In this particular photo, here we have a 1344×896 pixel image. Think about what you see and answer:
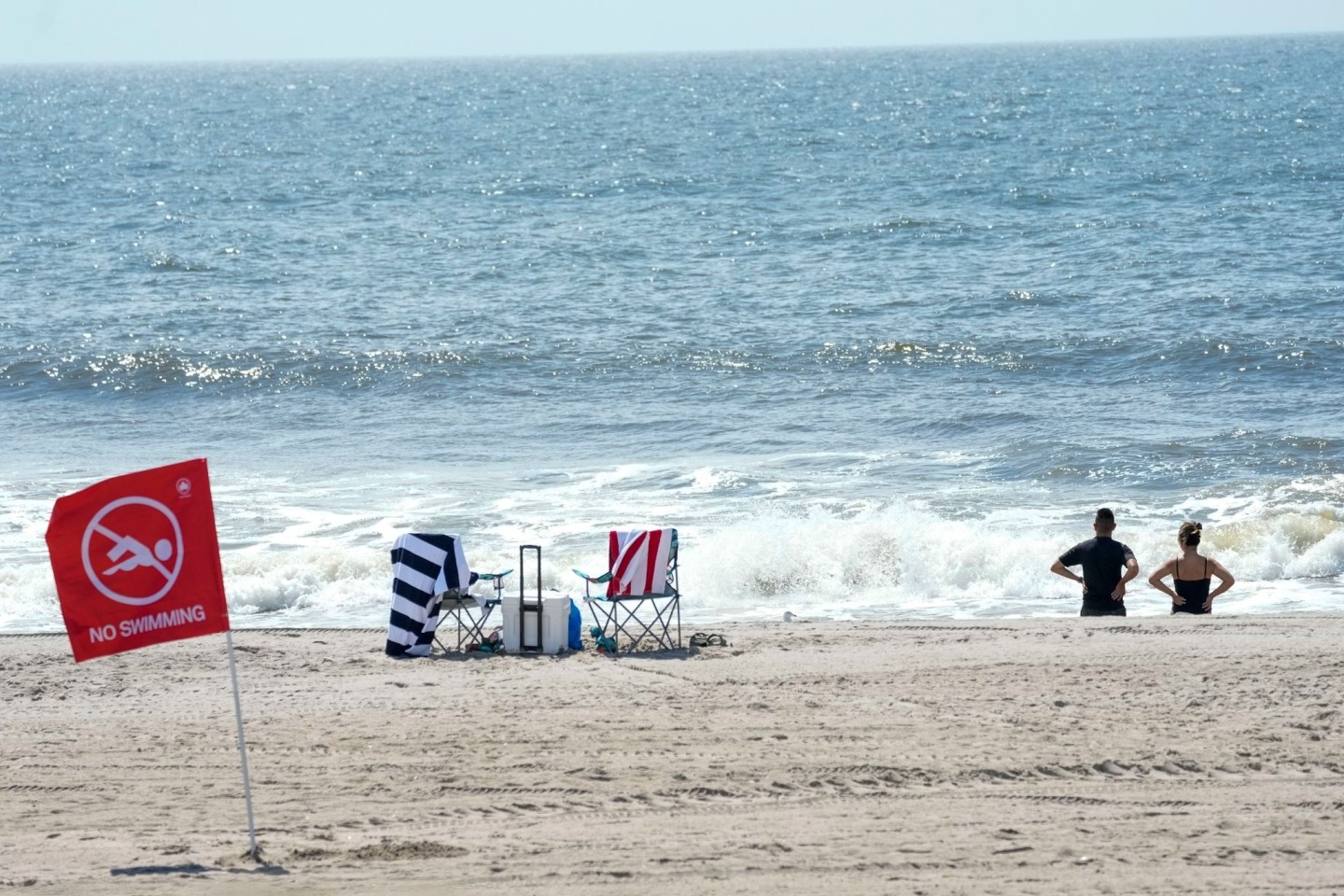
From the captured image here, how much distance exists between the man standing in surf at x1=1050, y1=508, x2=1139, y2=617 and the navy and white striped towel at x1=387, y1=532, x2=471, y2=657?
411 cm

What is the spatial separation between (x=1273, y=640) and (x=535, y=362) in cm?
1378

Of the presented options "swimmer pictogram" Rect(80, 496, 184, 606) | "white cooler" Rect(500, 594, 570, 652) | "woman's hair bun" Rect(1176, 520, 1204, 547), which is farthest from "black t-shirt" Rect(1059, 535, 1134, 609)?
"swimmer pictogram" Rect(80, 496, 184, 606)

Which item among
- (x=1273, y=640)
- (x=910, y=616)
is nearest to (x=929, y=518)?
(x=910, y=616)

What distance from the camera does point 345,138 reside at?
205ft

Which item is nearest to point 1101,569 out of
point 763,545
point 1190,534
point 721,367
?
point 1190,534

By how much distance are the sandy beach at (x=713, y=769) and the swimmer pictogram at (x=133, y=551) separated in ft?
3.76

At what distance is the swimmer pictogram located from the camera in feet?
20.8

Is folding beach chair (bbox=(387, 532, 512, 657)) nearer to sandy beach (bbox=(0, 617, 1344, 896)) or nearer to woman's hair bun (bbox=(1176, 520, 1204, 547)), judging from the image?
sandy beach (bbox=(0, 617, 1344, 896))

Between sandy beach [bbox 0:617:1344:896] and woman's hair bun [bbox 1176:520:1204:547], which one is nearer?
sandy beach [bbox 0:617:1344:896]

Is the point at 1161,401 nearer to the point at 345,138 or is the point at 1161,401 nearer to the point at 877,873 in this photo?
the point at 877,873

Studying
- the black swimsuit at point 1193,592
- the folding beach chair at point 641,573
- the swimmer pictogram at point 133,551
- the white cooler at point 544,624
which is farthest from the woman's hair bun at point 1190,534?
the swimmer pictogram at point 133,551

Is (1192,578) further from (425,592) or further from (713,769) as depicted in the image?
(425,592)

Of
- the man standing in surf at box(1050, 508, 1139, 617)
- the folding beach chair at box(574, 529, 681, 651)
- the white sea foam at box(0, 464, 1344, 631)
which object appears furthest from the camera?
the white sea foam at box(0, 464, 1344, 631)

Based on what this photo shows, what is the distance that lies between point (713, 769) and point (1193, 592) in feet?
15.2
